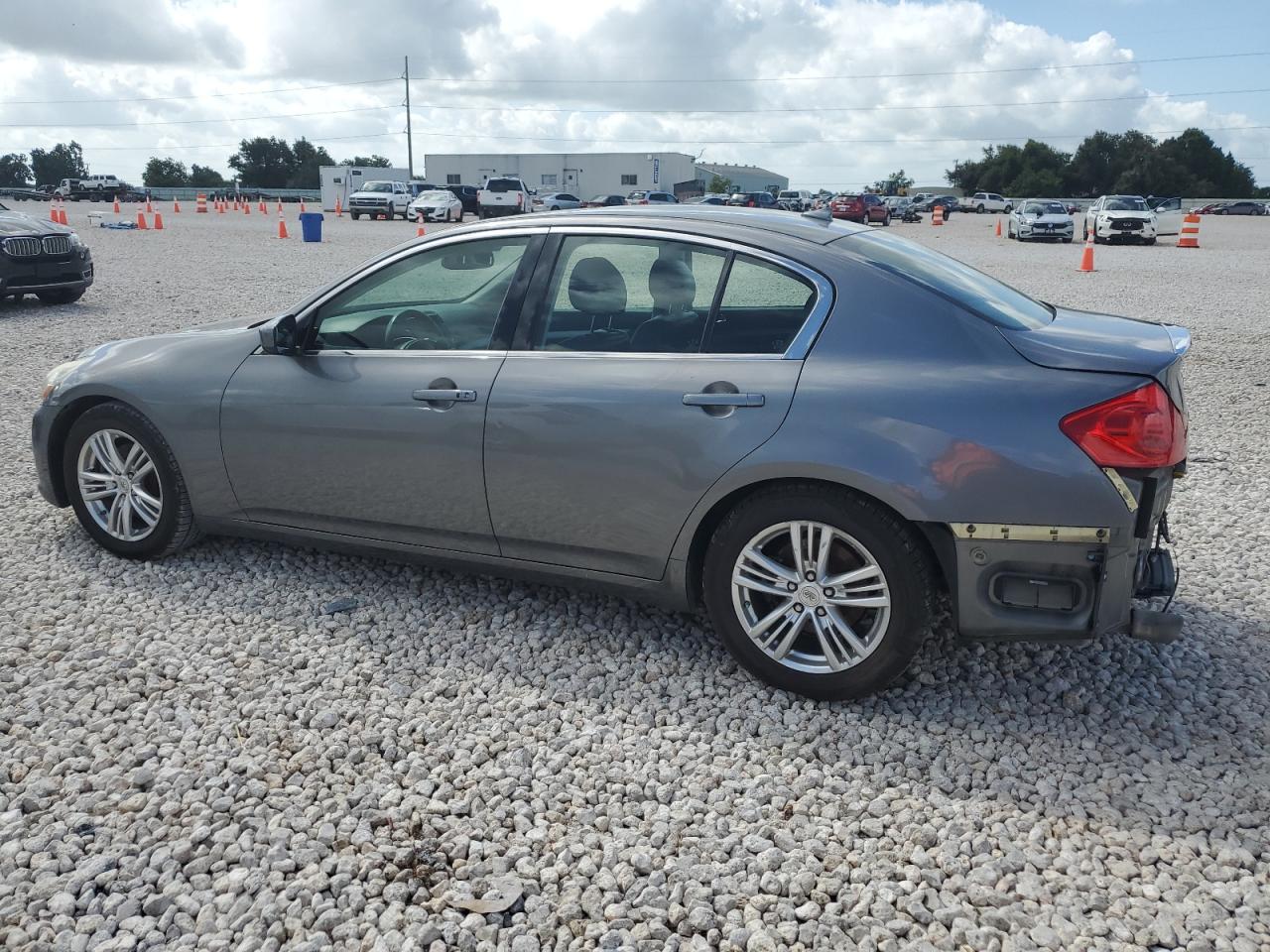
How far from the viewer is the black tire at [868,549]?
3352 mm

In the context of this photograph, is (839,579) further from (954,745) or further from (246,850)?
(246,850)

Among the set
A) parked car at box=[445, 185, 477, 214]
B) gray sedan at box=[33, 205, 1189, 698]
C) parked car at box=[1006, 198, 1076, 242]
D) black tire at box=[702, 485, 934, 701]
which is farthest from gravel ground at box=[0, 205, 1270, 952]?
parked car at box=[445, 185, 477, 214]

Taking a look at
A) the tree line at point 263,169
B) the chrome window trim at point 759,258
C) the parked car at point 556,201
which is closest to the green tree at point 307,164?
the tree line at point 263,169

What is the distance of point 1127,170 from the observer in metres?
95.2

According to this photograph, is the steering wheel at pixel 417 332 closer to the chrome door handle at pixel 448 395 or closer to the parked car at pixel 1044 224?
the chrome door handle at pixel 448 395

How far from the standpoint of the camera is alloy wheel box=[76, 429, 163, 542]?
4797 mm

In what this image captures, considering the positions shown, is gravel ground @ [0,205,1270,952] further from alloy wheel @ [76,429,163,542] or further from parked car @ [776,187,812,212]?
parked car @ [776,187,812,212]

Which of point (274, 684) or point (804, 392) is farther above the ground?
point (804, 392)

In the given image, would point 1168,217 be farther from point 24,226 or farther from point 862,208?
point 24,226

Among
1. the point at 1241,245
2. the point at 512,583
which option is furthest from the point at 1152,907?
the point at 1241,245

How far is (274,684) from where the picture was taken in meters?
3.76

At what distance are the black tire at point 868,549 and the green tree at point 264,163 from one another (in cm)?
11782

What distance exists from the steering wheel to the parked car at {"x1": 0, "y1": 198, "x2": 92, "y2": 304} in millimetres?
11325

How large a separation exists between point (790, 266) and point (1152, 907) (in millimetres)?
2208
